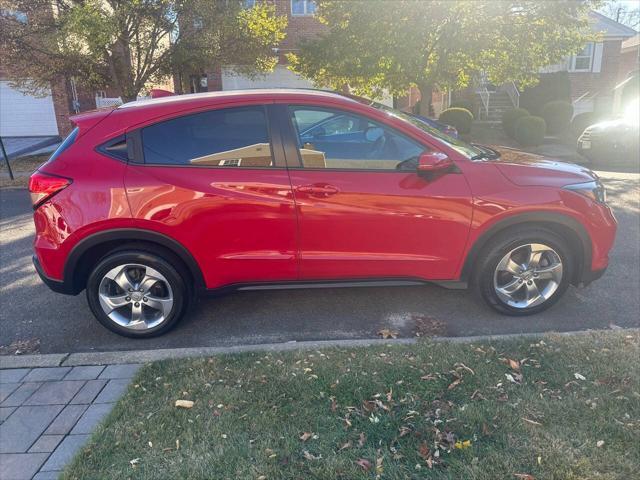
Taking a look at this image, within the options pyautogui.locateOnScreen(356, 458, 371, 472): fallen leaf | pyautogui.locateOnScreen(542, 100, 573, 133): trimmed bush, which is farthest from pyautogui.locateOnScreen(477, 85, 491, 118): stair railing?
pyautogui.locateOnScreen(356, 458, 371, 472): fallen leaf

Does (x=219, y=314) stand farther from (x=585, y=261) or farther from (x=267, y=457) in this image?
(x=585, y=261)

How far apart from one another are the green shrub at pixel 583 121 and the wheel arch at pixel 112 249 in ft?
61.6

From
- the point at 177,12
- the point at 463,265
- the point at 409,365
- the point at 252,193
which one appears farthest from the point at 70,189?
the point at 177,12

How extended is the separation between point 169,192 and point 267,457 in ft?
6.56

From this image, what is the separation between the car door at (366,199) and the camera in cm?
370

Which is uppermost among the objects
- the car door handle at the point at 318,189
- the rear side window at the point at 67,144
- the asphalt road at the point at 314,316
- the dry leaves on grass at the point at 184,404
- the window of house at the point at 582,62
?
the window of house at the point at 582,62

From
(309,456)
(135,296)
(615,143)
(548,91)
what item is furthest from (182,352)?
(548,91)

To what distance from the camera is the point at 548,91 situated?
21.4m

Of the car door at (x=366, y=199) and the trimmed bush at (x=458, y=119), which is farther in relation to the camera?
the trimmed bush at (x=458, y=119)

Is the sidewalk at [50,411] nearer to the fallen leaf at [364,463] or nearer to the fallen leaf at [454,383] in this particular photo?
the fallen leaf at [364,463]

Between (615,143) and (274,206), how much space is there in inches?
456

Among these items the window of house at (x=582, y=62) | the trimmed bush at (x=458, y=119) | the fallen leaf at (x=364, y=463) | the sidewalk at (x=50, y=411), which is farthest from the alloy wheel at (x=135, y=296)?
the window of house at (x=582, y=62)

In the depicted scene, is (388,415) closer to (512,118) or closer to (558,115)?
(512,118)

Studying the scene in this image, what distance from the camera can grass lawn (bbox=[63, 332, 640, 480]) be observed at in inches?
94.9
